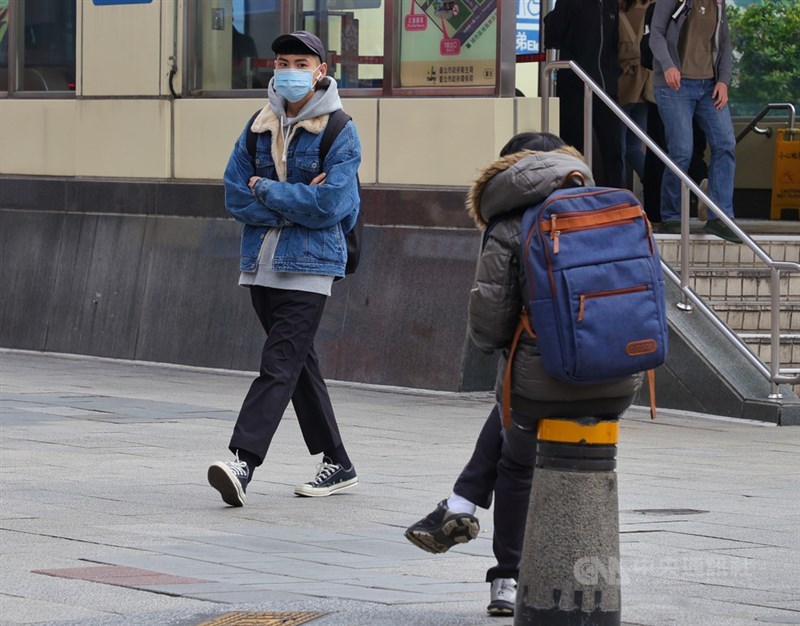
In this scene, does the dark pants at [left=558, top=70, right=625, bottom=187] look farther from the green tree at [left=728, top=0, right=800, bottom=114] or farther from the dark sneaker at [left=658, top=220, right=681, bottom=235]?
the green tree at [left=728, top=0, right=800, bottom=114]

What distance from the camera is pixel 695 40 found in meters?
12.7

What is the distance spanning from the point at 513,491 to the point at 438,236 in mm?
7096

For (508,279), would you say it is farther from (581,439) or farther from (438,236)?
(438,236)

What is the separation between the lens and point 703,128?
507 inches

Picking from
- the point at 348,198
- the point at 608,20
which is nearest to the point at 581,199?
the point at 348,198

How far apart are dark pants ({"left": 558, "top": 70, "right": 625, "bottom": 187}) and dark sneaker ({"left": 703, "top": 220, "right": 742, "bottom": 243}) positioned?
902mm

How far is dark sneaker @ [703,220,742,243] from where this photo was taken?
12453 millimetres

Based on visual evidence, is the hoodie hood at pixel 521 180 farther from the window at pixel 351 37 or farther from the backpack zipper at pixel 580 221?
the window at pixel 351 37

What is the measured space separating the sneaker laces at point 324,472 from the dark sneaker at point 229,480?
445 millimetres

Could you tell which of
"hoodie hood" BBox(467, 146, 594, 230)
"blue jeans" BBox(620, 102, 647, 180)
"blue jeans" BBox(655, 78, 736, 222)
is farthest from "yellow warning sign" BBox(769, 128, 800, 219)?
"hoodie hood" BBox(467, 146, 594, 230)

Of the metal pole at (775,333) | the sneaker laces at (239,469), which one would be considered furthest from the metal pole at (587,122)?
the sneaker laces at (239,469)

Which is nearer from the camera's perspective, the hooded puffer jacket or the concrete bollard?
the concrete bollard

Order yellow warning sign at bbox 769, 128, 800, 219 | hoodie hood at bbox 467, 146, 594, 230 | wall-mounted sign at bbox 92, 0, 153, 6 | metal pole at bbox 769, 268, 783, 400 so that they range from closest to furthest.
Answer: hoodie hood at bbox 467, 146, 594, 230 < metal pole at bbox 769, 268, 783, 400 < wall-mounted sign at bbox 92, 0, 153, 6 < yellow warning sign at bbox 769, 128, 800, 219

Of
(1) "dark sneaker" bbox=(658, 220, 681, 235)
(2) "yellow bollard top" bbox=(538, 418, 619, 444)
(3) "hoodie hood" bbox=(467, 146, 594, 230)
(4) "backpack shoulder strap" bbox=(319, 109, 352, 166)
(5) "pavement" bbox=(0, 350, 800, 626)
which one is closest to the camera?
(2) "yellow bollard top" bbox=(538, 418, 619, 444)
